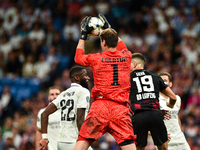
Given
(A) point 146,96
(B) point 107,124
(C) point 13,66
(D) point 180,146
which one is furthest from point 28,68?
(B) point 107,124

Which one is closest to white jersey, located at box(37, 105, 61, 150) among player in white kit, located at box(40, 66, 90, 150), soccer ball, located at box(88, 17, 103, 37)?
Result: player in white kit, located at box(40, 66, 90, 150)

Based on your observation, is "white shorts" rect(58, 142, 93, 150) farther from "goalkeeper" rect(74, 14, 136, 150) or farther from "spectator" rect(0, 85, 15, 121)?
"spectator" rect(0, 85, 15, 121)

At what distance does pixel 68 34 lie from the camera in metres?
16.4

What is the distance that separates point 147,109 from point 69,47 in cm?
1023

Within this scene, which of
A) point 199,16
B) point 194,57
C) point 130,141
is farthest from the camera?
point 199,16

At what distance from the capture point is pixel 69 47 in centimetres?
1566

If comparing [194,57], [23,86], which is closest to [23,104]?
[23,86]

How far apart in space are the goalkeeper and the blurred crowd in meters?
6.00

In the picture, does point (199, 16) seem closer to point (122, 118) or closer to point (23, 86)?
point (23, 86)

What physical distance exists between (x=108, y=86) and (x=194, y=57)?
8.89m

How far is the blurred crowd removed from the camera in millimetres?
12266

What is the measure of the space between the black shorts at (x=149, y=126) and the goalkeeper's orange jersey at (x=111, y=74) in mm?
916

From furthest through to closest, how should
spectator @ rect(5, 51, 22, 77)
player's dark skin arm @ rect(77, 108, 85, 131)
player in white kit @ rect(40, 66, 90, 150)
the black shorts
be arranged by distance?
spectator @ rect(5, 51, 22, 77) → player in white kit @ rect(40, 66, 90, 150) → player's dark skin arm @ rect(77, 108, 85, 131) → the black shorts

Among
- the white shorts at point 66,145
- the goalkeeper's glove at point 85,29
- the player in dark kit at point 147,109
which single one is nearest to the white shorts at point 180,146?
the player in dark kit at point 147,109
